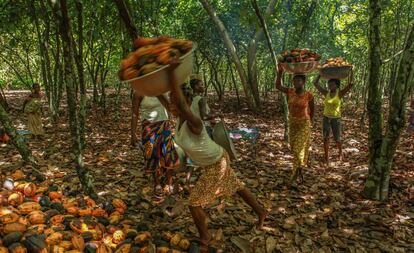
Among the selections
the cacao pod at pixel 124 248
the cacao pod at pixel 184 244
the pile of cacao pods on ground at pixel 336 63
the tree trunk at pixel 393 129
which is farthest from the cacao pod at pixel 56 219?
the pile of cacao pods on ground at pixel 336 63

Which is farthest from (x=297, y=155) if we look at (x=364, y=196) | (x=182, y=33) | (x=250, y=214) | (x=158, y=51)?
(x=182, y=33)

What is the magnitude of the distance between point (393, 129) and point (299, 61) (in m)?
1.45

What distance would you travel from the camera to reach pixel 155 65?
2.13m

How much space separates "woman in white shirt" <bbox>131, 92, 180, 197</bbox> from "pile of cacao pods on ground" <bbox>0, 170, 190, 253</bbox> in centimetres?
65

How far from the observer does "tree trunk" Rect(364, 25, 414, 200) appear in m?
3.62

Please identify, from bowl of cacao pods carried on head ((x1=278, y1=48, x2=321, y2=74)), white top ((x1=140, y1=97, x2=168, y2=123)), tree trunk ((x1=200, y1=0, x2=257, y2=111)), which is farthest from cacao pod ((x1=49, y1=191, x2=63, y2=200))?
tree trunk ((x1=200, y1=0, x2=257, y2=111))

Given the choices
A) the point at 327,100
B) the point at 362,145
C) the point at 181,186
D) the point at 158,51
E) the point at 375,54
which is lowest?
the point at 362,145

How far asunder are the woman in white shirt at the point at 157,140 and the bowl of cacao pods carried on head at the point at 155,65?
159 cm

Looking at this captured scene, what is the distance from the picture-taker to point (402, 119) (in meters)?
3.70

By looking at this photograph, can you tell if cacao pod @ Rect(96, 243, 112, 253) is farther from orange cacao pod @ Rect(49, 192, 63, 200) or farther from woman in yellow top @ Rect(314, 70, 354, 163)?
woman in yellow top @ Rect(314, 70, 354, 163)

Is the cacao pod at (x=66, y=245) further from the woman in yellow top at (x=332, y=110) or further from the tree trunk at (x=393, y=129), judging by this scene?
the woman in yellow top at (x=332, y=110)

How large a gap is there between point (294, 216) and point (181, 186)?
61.4 inches

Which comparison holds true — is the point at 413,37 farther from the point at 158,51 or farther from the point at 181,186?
the point at 181,186

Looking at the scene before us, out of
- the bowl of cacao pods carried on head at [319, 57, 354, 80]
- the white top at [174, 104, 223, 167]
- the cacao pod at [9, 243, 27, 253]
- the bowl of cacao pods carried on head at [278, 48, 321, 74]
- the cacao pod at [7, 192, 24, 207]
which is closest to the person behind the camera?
the cacao pod at [9, 243, 27, 253]
